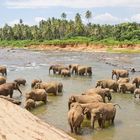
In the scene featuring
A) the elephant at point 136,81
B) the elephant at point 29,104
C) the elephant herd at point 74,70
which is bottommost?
the elephant herd at point 74,70

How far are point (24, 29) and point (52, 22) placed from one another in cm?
1284

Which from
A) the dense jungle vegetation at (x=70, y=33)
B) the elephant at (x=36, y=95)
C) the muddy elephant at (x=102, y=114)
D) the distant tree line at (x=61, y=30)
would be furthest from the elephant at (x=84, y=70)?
the distant tree line at (x=61, y=30)

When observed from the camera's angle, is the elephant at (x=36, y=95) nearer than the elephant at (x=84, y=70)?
Yes

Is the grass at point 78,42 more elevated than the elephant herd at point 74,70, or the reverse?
the elephant herd at point 74,70

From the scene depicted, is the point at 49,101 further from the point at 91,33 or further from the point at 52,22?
the point at 52,22

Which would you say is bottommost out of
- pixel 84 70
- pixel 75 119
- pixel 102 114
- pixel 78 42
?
pixel 78 42

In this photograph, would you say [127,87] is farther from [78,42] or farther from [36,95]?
[78,42]

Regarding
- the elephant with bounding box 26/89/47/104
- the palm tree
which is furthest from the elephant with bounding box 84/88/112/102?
the palm tree

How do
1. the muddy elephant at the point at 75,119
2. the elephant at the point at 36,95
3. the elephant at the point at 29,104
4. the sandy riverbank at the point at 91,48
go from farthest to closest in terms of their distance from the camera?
the sandy riverbank at the point at 91,48 < the elephant at the point at 36,95 < the elephant at the point at 29,104 < the muddy elephant at the point at 75,119

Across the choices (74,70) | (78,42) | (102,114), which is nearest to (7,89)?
(102,114)

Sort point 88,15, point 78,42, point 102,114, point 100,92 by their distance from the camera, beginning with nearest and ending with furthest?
point 102,114
point 100,92
point 78,42
point 88,15

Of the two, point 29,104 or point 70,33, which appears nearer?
point 29,104

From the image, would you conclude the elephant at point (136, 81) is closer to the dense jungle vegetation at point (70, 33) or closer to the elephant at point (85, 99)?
the elephant at point (85, 99)

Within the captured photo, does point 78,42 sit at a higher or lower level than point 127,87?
lower
